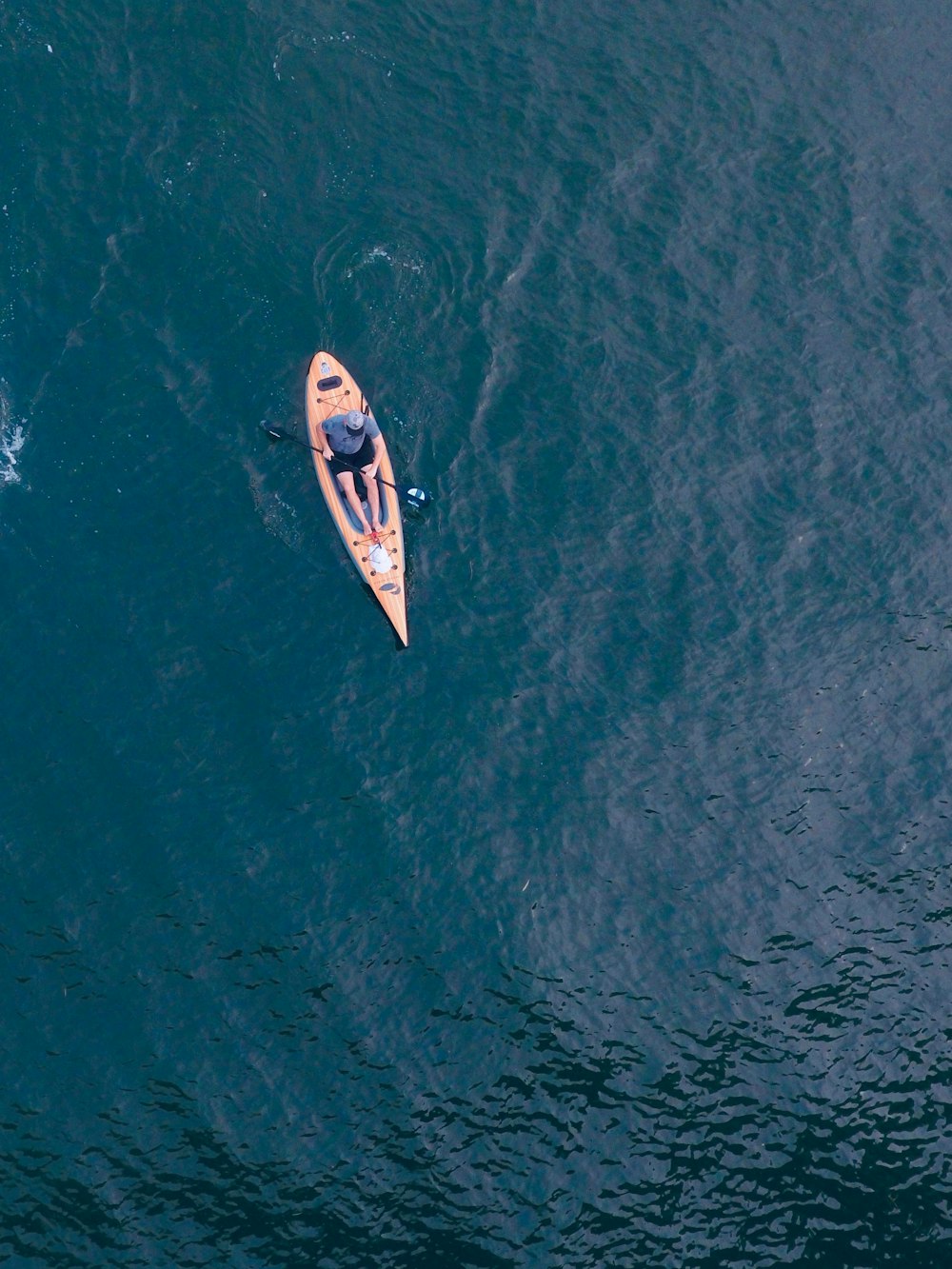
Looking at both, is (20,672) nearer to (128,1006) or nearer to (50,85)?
(128,1006)

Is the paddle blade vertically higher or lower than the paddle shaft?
lower

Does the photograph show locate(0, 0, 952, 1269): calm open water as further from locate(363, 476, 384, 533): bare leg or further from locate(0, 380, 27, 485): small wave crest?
locate(363, 476, 384, 533): bare leg

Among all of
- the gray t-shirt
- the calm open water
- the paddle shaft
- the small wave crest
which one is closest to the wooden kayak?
the paddle shaft

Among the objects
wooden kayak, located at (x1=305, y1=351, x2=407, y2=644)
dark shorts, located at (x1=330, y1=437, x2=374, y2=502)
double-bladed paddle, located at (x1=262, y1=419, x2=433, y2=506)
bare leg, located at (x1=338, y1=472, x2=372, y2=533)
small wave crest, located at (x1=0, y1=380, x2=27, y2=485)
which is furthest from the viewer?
double-bladed paddle, located at (x1=262, y1=419, x2=433, y2=506)

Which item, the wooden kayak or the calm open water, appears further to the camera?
the wooden kayak

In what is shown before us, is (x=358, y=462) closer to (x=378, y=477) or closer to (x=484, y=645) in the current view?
(x=378, y=477)

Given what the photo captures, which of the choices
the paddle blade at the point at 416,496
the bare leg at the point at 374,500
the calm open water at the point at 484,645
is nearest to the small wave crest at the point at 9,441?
the calm open water at the point at 484,645

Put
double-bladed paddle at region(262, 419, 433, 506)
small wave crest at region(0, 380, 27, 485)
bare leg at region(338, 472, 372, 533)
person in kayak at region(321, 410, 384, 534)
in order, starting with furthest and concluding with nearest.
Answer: double-bladed paddle at region(262, 419, 433, 506) < small wave crest at region(0, 380, 27, 485) < bare leg at region(338, 472, 372, 533) < person in kayak at region(321, 410, 384, 534)

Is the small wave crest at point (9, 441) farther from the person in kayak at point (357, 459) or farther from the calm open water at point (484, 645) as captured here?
the person in kayak at point (357, 459)
